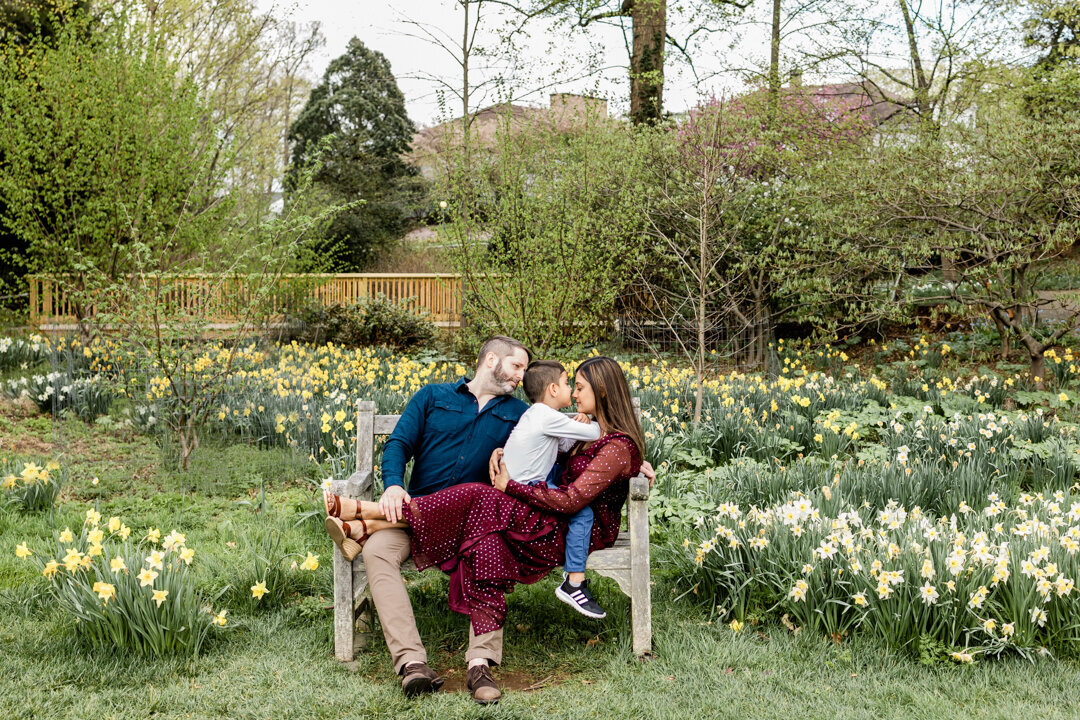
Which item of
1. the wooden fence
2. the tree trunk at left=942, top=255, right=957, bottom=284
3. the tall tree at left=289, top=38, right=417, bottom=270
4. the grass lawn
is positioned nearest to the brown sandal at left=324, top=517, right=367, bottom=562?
the grass lawn

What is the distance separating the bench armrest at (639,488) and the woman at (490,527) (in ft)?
0.13

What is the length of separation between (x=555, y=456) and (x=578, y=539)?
32 cm

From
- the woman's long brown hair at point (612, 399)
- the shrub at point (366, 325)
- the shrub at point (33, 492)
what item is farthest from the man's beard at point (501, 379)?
the shrub at point (366, 325)

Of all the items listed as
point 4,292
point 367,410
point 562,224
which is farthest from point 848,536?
point 4,292

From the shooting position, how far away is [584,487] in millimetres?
2902

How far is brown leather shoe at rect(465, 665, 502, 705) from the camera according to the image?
2564 mm

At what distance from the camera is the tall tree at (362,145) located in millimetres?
20984

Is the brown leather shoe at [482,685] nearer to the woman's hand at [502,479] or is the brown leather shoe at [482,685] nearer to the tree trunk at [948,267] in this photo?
the woman's hand at [502,479]

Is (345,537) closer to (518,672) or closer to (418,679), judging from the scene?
(418,679)

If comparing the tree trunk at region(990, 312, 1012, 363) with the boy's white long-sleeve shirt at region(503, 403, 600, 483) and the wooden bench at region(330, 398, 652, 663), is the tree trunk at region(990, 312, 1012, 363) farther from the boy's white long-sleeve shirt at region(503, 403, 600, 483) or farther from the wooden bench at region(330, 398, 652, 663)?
the boy's white long-sleeve shirt at region(503, 403, 600, 483)

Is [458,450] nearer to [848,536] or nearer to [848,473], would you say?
[848,536]

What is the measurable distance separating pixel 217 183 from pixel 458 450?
7179 millimetres

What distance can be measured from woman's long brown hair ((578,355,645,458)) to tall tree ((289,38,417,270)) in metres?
18.3

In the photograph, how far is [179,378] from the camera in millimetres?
5543
